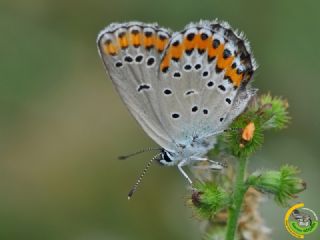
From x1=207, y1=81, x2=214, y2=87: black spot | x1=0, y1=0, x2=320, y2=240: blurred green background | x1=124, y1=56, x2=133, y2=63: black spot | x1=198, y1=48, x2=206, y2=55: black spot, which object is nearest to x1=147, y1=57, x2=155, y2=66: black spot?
x1=124, y1=56, x2=133, y2=63: black spot

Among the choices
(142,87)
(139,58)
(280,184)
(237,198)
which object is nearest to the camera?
(237,198)

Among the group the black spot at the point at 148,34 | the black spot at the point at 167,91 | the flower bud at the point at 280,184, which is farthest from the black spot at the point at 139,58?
the flower bud at the point at 280,184

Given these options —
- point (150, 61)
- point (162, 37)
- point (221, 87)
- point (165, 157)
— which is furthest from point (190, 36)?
point (165, 157)

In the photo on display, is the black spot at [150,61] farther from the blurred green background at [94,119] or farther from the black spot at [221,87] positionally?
the blurred green background at [94,119]

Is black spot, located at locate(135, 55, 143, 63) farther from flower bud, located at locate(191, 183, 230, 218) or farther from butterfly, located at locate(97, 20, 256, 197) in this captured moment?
flower bud, located at locate(191, 183, 230, 218)

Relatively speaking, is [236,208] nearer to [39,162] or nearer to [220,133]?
[220,133]

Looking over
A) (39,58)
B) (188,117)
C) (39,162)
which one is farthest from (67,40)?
(188,117)

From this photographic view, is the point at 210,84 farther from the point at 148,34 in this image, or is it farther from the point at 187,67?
the point at 148,34
